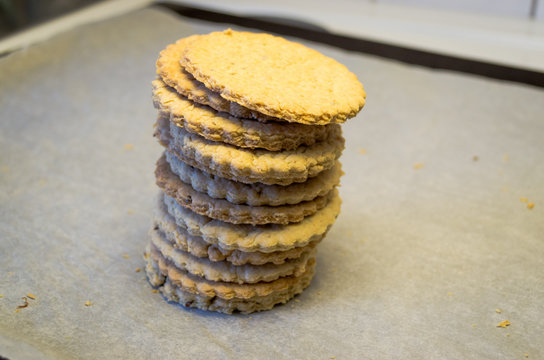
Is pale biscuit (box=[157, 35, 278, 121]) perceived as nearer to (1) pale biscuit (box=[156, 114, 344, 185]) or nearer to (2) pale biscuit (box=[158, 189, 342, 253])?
(1) pale biscuit (box=[156, 114, 344, 185])

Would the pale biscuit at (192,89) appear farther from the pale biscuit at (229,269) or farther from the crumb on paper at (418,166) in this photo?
the crumb on paper at (418,166)

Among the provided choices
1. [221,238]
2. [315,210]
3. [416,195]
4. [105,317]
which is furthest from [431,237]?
[105,317]

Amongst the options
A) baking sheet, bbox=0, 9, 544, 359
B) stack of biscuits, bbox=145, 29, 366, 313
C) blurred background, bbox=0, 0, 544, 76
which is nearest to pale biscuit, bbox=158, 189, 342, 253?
stack of biscuits, bbox=145, 29, 366, 313

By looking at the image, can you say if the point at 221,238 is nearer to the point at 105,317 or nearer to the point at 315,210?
the point at 315,210

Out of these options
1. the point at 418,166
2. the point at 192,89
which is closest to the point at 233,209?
the point at 192,89

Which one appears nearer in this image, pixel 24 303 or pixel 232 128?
pixel 232 128

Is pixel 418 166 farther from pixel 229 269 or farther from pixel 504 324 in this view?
pixel 229 269
